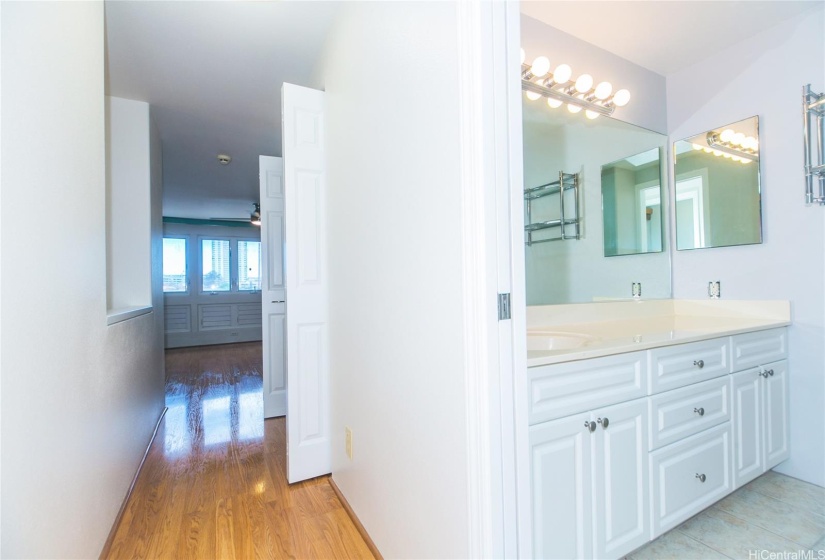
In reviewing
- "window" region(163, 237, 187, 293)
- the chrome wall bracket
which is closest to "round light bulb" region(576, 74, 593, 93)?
the chrome wall bracket

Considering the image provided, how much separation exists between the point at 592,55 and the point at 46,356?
278 cm

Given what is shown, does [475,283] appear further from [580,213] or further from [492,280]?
[580,213]

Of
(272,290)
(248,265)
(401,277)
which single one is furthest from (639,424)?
(248,265)

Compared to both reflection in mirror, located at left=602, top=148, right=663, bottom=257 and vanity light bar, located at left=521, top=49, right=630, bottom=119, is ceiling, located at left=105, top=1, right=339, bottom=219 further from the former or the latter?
reflection in mirror, located at left=602, top=148, right=663, bottom=257

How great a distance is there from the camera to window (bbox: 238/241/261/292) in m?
7.38

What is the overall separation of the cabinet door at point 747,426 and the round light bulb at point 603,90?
1621 millimetres

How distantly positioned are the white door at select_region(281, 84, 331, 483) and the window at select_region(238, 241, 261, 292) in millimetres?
5932

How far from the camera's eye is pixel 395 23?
4.10 feet

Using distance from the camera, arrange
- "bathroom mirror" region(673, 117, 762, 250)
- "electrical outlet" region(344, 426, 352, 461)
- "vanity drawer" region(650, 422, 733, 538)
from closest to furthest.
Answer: "vanity drawer" region(650, 422, 733, 538)
"electrical outlet" region(344, 426, 352, 461)
"bathroom mirror" region(673, 117, 762, 250)

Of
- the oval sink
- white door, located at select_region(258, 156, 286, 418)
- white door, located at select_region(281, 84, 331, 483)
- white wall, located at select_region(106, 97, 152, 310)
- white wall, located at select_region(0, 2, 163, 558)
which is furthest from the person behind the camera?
white door, located at select_region(258, 156, 286, 418)

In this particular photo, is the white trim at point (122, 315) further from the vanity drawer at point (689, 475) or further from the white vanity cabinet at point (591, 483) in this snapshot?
the vanity drawer at point (689, 475)

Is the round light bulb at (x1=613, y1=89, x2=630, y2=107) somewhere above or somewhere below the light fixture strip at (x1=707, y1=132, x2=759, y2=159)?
above

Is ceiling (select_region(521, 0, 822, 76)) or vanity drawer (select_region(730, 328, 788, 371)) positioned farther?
ceiling (select_region(521, 0, 822, 76))

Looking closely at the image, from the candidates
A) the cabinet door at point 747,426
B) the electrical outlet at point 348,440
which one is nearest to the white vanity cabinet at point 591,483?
the cabinet door at point 747,426
